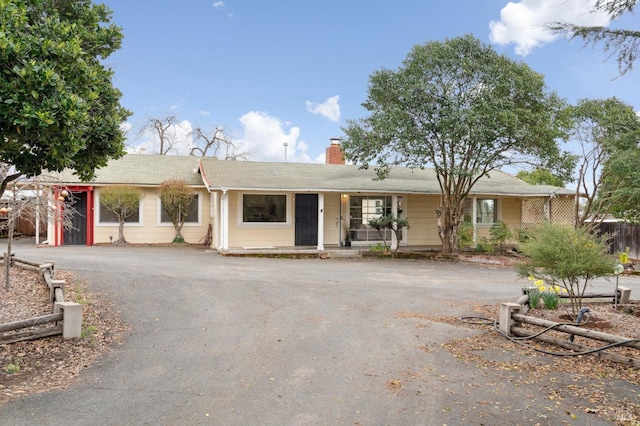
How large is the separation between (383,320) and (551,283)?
114 inches

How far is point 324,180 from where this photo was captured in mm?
17734

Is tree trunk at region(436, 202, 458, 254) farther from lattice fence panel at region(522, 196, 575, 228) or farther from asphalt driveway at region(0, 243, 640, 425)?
asphalt driveway at region(0, 243, 640, 425)

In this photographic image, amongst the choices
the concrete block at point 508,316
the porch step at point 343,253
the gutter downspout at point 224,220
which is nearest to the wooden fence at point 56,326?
the concrete block at point 508,316

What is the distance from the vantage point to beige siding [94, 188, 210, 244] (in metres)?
17.5

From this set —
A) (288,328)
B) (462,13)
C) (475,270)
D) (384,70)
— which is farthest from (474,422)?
(462,13)

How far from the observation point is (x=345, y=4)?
53.5 ft

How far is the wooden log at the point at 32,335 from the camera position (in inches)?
219

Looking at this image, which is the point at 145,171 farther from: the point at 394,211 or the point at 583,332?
the point at 583,332

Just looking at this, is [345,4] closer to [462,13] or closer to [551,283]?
[462,13]

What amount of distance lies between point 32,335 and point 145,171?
570 inches

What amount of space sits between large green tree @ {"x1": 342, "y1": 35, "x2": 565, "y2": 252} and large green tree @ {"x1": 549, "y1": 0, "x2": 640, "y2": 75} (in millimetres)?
7817

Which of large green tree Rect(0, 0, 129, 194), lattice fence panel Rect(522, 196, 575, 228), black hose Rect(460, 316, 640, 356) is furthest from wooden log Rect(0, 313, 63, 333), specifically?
lattice fence panel Rect(522, 196, 575, 228)

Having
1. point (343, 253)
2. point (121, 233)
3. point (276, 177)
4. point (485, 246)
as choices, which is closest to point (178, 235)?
point (121, 233)

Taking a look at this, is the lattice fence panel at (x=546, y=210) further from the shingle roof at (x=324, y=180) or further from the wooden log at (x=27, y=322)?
the wooden log at (x=27, y=322)
